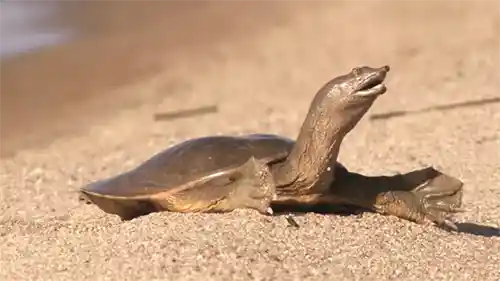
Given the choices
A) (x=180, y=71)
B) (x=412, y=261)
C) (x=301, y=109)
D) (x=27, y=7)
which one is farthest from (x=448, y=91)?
(x=27, y=7)

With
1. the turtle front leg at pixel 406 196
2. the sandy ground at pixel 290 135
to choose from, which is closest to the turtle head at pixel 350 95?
the turtle front leg at pixel 406 196

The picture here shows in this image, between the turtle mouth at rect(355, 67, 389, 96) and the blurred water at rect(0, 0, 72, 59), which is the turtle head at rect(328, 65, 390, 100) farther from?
the blurred water at rect(0, 0, 72, 59)

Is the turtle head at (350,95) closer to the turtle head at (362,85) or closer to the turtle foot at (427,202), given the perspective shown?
the turtle head at (362,85)

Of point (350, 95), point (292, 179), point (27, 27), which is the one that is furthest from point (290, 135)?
point (27, 27)

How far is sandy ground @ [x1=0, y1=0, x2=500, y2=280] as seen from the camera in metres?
3.29

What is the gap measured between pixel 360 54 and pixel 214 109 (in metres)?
2.11

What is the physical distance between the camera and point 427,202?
3.79 metres

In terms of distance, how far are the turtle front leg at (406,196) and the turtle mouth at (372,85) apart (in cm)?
43

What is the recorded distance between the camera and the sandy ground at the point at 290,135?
10.8ft

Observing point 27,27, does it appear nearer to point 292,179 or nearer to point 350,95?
point 292,179

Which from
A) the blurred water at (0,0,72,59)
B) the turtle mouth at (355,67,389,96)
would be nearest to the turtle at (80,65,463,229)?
the turtle mouth at (355,67,389,96)

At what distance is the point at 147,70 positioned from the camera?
8.56 meters

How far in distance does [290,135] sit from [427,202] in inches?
92.2

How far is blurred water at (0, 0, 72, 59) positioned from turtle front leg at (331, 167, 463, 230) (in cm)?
550
